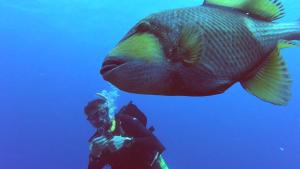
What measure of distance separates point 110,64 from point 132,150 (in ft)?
14.8

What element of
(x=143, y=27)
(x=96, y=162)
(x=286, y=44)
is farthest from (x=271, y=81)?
(x=96, y=162)

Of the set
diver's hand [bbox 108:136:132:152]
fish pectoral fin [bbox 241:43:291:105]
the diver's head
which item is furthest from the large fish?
the diver's head

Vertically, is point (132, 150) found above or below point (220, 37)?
below

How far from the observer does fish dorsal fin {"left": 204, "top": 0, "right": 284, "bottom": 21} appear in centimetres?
148

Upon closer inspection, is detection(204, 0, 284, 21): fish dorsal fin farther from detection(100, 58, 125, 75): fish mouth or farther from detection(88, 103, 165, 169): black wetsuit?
detection(88, 103, 165, 169): black wetsuit

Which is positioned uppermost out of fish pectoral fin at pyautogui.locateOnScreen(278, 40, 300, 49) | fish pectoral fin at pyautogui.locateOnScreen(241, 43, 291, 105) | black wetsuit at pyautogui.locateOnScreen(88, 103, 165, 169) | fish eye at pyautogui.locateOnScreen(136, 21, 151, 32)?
fish eye at pyautogui.locateOnScreen(136, 21, 151, 32)

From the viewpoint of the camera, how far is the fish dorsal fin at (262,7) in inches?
58.1

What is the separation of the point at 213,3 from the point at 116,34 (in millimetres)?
48114

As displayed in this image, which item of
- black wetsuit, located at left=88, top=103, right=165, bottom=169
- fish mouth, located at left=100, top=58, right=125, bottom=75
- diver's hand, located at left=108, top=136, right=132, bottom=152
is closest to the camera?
fish mouth, located at left=100, top=58, right=125, bottom=75

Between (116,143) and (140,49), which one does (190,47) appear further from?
(116,143)

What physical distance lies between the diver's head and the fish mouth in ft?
14.7

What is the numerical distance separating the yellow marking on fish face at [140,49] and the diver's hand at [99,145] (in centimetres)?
426

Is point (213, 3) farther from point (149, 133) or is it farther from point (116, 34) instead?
point (116, 34)

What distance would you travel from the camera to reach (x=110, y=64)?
45.9 inches
